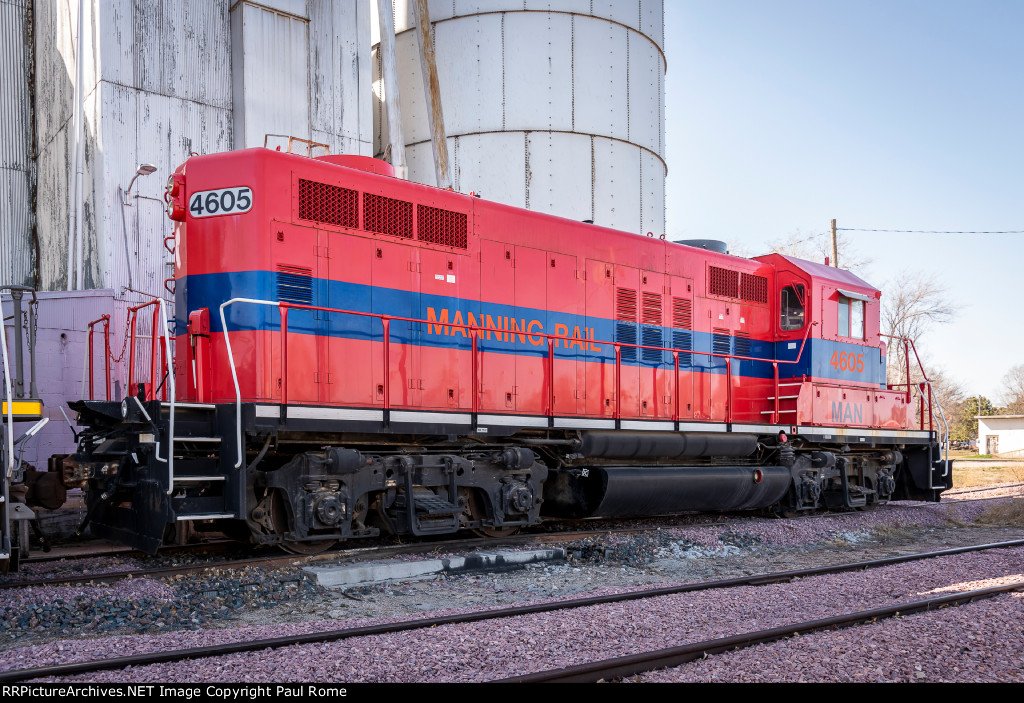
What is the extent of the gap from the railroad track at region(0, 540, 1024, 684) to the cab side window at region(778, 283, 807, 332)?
5.49 m

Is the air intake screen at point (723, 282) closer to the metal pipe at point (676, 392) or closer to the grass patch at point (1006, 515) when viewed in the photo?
the metal pipe at point (676, 392)

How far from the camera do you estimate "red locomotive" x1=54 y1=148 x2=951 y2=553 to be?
7.39 metres

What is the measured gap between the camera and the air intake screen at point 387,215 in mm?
8281

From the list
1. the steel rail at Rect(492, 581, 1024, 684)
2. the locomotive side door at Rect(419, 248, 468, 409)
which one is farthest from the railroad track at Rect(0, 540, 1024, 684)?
the locomotive side door at Rect(419, 248, 468, 409)

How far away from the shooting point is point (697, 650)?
4.77 metres

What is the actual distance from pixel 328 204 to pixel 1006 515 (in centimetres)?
1088

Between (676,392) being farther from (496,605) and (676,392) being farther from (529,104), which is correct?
(529,104)

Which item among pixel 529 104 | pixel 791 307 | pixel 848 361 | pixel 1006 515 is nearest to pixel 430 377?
pixel 791 307

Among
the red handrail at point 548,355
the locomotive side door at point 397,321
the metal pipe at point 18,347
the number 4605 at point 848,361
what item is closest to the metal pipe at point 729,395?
the red handrail at point 548,355

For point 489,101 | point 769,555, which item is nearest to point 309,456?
point 769,555

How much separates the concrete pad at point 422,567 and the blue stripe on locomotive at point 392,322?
2158 mm

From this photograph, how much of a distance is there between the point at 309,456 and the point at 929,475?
10.4 m

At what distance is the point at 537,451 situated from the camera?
966 centimetres

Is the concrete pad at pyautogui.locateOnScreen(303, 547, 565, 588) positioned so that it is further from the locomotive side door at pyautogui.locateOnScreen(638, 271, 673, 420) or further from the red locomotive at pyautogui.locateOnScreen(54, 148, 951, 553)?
the locomotive side door at pyautogui.locateOnScreen(638, 271, 673, 420)
